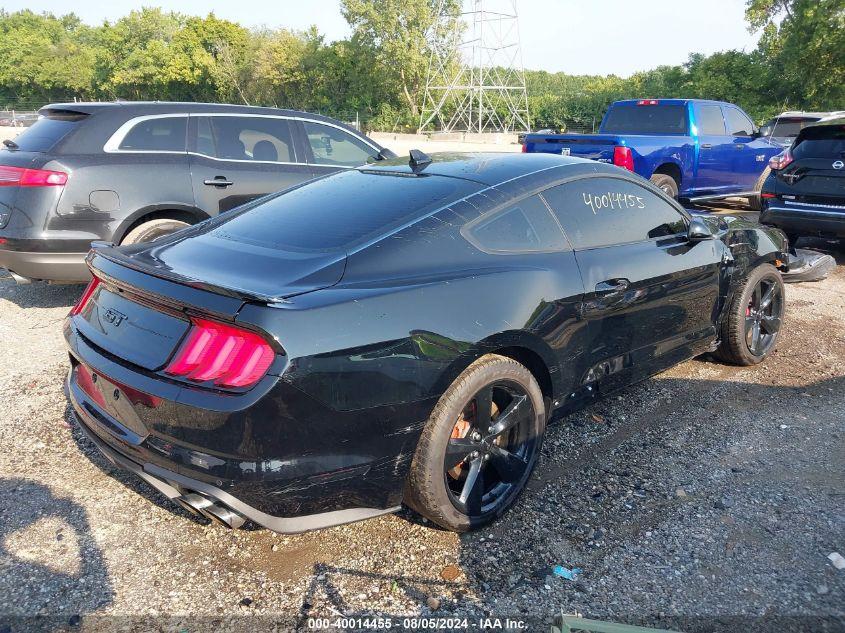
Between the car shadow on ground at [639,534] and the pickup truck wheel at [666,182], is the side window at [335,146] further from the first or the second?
the pickup truck wheel at [666,182]

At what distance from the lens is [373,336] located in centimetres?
245

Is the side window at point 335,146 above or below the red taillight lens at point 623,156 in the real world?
above

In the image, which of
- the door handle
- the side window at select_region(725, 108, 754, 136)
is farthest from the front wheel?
the side window at select_region(725, 108, 754, 136)

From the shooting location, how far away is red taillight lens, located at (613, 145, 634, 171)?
29.3 ft

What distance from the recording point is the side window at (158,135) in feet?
18.9

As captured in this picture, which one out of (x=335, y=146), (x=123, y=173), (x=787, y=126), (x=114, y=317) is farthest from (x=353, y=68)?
(x=114, y=317)

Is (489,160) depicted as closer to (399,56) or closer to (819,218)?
(819,218)

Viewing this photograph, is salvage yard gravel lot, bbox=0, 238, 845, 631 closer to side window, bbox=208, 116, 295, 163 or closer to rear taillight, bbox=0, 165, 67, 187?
rear taillight, bbox=0, 165, 67, 187

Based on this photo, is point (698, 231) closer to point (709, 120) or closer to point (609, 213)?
point (609, 213)

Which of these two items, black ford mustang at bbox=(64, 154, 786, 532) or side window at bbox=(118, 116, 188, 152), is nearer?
black ford mustang at bbox=(64, 154, 786, 532)

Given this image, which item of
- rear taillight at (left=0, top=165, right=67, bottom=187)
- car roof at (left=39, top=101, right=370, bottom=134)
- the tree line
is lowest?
rear taillight at (left=0, top=165, right=67, bottom=187)

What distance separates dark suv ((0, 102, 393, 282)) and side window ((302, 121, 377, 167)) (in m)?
0.28

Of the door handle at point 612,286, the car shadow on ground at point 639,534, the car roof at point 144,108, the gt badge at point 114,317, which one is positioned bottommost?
the car shadow on ground at point 639,534

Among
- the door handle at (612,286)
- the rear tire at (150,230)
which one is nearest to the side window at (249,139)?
the rear tire at (150,230)
